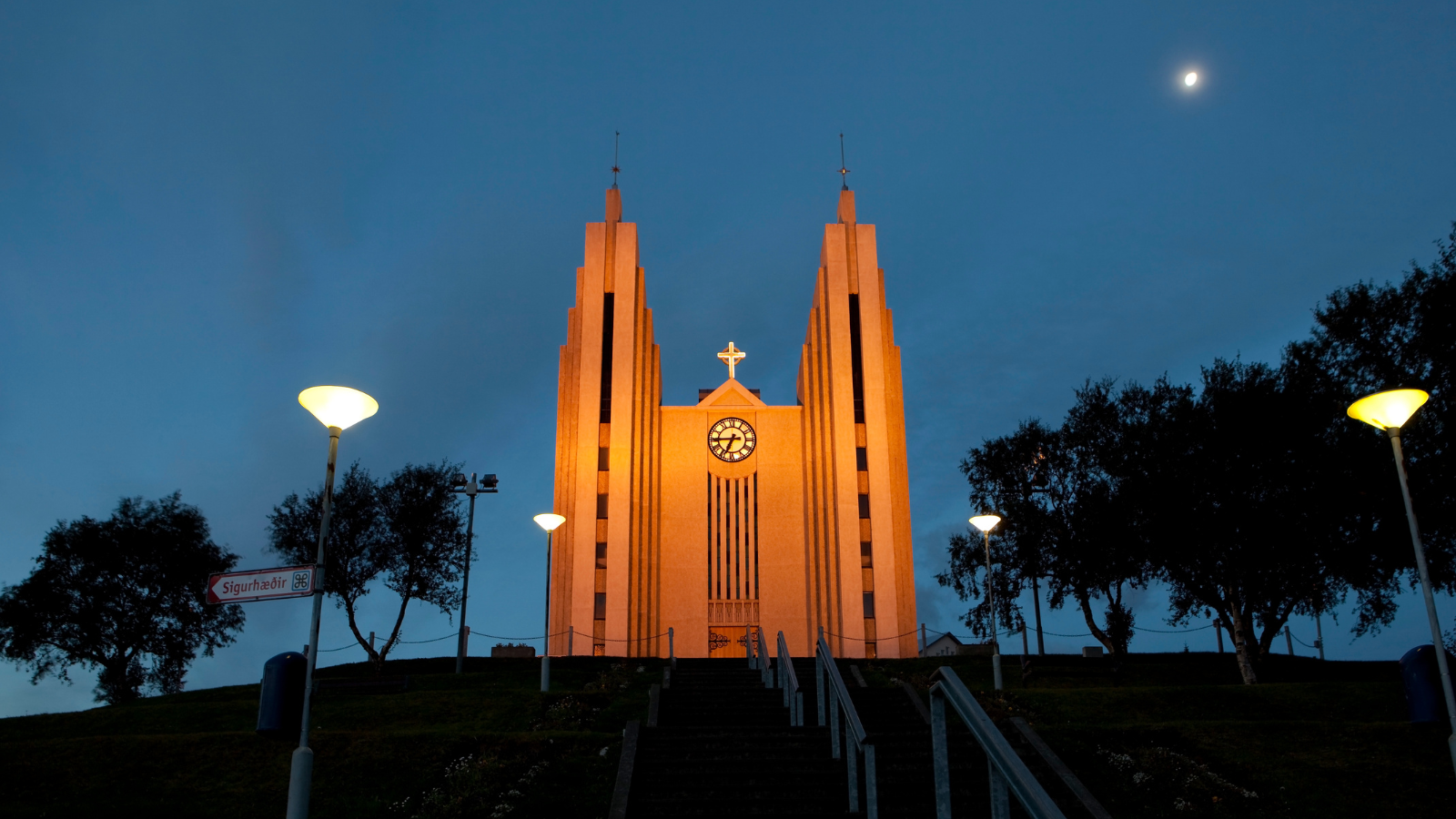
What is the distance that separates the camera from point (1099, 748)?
12281mm

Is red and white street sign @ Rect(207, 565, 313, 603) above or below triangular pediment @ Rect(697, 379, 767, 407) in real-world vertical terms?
below

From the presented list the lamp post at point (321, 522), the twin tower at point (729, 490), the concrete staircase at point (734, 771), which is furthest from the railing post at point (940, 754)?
the twin tower at point (729, 490)

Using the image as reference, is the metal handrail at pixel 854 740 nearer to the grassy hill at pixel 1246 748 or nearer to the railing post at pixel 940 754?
the railing post at pixel 940 754

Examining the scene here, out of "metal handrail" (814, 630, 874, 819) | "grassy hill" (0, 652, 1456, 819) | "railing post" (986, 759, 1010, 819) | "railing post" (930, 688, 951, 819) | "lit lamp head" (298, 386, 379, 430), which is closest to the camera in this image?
"railing post" (986, 759, 1010, 819)

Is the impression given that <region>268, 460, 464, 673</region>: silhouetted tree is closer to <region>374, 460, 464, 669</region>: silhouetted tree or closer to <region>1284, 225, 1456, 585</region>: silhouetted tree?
<region>374, 460, 464, 669</region>: silhouetted tree

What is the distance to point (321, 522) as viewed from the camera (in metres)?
9.02

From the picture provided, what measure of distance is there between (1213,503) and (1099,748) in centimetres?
1094

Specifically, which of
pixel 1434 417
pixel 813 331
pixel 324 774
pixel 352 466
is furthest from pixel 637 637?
pixel 1434 417

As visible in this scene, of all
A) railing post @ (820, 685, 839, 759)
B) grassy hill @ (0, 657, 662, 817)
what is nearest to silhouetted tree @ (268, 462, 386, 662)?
grassy hill @ (0, 657, 662, 817)

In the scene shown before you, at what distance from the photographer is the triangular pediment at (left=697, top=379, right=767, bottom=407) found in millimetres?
34906

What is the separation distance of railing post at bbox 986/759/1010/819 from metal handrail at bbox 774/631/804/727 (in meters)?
7.82

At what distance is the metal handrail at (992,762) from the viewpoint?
455cm

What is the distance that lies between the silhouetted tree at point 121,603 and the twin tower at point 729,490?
37.2 ft

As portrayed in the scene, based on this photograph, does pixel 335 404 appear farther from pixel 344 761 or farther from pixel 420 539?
pixel 420 539
